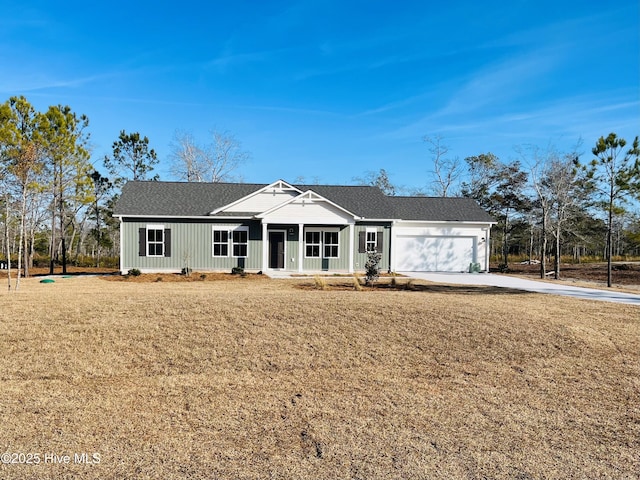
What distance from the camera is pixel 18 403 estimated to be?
5.30 metres

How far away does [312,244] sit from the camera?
2144 centimetres

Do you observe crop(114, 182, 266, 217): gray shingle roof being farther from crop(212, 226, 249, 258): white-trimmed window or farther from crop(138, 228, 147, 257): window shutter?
crop(212, 226, 249, 258): white-trimmed window

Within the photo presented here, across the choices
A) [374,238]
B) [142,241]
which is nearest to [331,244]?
[374,238]

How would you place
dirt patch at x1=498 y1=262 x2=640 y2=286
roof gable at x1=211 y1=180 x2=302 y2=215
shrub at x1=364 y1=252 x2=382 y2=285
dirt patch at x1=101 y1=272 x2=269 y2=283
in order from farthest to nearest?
dirt patch at x1=498 y1=262 x2=640 y2=286
roof gable at x1=211 y1=180 x2=302 y2=215
dirt patch at x1=101 y1=272 x2=269 y2=283
shrub at x1=364 y1=252 x2=382 y2=285

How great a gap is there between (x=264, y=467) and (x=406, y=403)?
2.14 m

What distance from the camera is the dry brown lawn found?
4.18m

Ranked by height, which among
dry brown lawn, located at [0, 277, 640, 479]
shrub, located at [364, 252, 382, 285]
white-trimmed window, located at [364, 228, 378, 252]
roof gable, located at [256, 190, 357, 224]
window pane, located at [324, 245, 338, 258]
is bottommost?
dry brown lawn, located at [0, 277, 640, 479]

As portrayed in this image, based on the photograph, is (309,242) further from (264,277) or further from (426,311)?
(426,311)

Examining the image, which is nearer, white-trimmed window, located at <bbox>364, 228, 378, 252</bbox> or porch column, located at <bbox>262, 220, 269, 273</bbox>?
porch column, located at <bbox>262, 220, 269, 273</bbox>

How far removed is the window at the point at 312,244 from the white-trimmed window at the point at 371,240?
2.34 meters

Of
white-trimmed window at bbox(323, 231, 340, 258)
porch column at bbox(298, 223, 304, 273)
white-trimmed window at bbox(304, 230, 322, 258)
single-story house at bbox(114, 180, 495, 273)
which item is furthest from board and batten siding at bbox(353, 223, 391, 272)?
porch column at bbox(298, 223, 304, 273)

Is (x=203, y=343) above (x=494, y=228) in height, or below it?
below

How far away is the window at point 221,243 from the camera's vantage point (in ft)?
68.0

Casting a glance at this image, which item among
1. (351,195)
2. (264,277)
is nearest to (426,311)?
(264,277)
